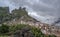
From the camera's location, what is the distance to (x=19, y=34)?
33.9m

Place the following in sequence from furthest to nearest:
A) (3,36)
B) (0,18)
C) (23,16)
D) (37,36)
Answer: (23,16) → (0,18) → (37,36) → (3,36)

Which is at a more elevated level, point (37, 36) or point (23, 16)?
point (23, 16)

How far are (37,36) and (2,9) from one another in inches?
1979

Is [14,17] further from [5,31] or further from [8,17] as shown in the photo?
[5,31]

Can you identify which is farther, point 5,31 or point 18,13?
point 18,13

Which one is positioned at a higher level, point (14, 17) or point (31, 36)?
point (14, 17)

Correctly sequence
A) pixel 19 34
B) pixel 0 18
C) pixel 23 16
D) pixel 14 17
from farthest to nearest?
pixel 23 16 → pixel 14 17 → pixel 0 18 → pixel 19 34

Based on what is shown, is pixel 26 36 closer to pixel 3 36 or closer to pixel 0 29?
pixel 3 36

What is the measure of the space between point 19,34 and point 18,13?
172 ft

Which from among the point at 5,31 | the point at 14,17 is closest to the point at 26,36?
the point at 5,31

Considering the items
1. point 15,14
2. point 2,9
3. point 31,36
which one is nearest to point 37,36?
point 31,36

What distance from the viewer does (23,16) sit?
85.1 m

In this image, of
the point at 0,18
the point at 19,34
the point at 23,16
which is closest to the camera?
the point at 19,34

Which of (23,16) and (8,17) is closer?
(8,17)
